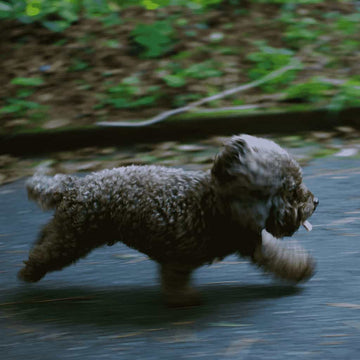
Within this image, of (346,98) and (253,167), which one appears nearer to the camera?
(253,167)

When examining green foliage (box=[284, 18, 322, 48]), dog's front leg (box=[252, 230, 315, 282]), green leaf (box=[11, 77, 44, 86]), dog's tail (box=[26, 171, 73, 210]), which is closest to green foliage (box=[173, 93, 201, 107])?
green foliage (box=[284, 18, 322, 48])

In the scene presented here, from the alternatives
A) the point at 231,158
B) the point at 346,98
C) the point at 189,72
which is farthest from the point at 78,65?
the point at 231,158

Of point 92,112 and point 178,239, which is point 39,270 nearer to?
point 178,239

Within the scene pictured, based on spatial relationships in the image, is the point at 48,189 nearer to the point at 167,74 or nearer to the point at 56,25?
the point at 167,74

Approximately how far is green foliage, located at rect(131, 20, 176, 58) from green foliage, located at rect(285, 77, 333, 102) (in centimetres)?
205

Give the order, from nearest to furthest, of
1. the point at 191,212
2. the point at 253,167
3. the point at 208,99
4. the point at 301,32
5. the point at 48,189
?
the point at 253,167 → the point at 191,212 → the point at 48,189 → the point at 208,99 → the point at 301,32

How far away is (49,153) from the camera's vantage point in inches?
261

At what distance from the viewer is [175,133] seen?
6582 millimetres

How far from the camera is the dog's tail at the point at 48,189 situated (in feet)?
10.2

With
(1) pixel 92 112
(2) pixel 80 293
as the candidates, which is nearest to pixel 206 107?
(1) pixel 92 112

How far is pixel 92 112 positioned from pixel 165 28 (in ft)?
6.61

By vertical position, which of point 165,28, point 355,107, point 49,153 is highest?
point 165,28

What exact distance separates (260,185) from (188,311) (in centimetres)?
74

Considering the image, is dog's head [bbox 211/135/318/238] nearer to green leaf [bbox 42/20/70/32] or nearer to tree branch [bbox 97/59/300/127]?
tree branch [bbox 97/59/300/127]
